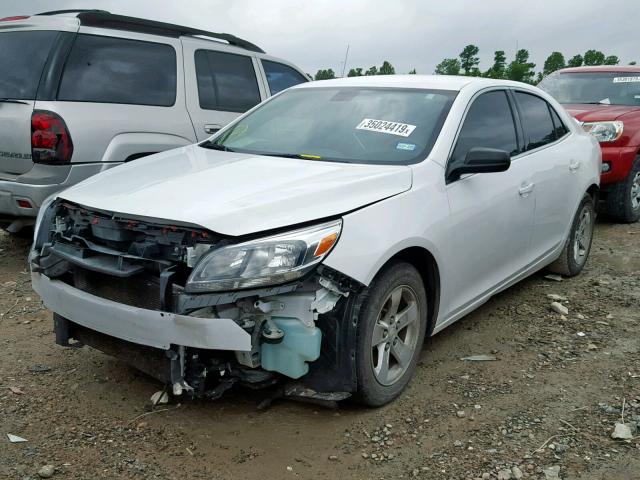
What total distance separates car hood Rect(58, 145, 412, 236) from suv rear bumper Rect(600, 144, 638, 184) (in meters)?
4.61

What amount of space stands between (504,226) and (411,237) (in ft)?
3.54

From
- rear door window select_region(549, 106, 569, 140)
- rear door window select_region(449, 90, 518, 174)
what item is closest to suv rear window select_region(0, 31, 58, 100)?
rear door window select_region(449, 90, 518, 174)

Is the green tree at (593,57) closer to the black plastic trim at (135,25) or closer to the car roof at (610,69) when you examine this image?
the car roof at (610,69)

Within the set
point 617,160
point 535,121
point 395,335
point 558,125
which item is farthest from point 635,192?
point 395,335

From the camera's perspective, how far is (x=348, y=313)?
292 cm

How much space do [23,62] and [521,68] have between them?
1886cm

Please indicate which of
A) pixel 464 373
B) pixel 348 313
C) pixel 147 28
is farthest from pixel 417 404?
pixel 147 28

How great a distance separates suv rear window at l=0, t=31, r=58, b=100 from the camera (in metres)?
5.11

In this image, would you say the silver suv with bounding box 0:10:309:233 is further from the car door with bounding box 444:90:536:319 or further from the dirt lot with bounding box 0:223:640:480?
the car door with bounding box 444:90:536:319

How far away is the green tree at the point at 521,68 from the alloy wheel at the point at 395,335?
18217 millimetres

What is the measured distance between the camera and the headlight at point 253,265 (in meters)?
2.72

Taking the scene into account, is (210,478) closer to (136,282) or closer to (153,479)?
(153,479)

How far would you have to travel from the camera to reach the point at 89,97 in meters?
5.25

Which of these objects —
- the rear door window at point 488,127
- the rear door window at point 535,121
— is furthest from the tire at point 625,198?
the rear door window at point 488,127
